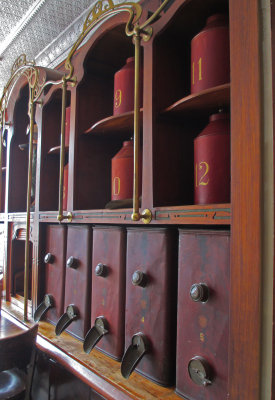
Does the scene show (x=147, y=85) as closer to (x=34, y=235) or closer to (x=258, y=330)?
(x=258, y=330)

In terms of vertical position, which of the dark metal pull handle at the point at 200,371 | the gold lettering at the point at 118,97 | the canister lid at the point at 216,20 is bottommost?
the dark metal pull handle at the point at 200,371

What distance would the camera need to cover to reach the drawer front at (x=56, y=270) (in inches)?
64.1

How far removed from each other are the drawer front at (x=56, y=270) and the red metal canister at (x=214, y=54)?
3.22 ft

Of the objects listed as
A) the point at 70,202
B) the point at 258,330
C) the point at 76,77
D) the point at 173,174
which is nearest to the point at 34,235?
the point at 70,202

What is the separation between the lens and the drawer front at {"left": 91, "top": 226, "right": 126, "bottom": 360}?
1195 millimetres

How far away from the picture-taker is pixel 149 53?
1134mm

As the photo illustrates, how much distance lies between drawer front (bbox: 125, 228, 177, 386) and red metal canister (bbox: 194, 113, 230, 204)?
166 millimetres

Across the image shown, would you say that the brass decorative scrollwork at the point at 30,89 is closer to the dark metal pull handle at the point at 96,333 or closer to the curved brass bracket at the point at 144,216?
the dark metal pull handle at the point at 96,333

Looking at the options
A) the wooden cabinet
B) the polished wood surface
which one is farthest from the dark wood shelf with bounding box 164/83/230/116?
the polished wood surface

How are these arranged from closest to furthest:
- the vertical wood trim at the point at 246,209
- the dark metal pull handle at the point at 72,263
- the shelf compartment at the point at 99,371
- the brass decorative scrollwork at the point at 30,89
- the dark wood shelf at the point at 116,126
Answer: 1. the vertical wood trim at the point at 246,209
2. the shelf compartment at the point at 99,371
3. the dark wood shelf at the point at 116,126
4. the dark metal pull handle at the point at 72,263
5. the brass decorative scrollwork at the point at 30,89

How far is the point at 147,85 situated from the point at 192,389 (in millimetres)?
936

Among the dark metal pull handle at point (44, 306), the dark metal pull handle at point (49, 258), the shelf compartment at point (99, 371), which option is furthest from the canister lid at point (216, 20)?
the dark metal pull handle at point (44, 306)

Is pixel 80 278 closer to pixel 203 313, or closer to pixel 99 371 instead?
pixel 99 371

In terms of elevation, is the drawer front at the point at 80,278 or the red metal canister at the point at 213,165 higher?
the red metal canister at the point at 213,165
